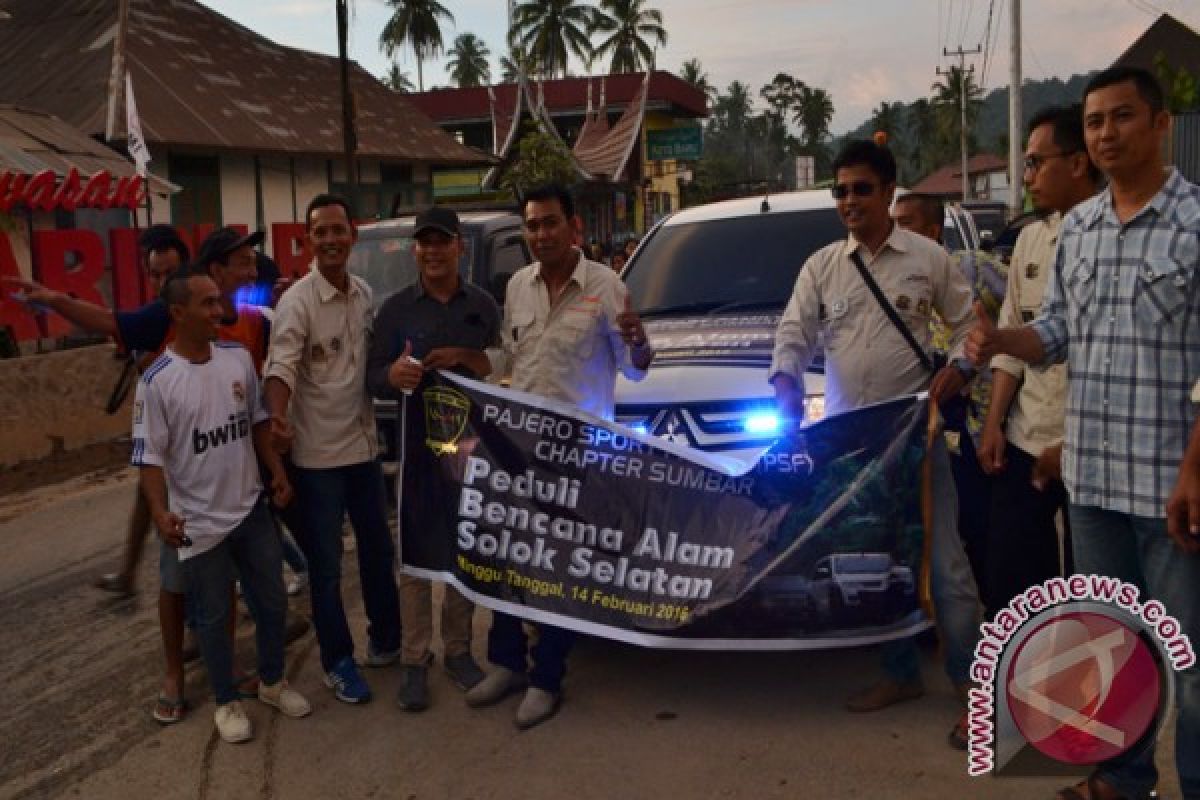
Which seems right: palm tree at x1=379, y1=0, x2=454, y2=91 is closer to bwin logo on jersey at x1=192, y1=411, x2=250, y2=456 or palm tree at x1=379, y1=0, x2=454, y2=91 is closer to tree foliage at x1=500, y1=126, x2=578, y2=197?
tree foliage at x1=500, y1=126, x2=578, y2=197

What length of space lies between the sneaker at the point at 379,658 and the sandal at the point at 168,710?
0.81m

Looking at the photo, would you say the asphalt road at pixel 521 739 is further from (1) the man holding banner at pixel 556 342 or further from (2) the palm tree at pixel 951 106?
(2) the palm tree at pixel 951 106

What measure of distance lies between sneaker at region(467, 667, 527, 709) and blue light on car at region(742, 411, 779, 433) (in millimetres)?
1406

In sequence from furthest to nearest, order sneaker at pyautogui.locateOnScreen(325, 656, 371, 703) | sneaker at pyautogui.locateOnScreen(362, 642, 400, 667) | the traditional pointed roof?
the traditional pointed roof
sneaker at pyautogui.locateOnScreen(362, 642, 400, 667)
sneaker at pyautogui.locateOnScreen(325, 656, 371, 703)

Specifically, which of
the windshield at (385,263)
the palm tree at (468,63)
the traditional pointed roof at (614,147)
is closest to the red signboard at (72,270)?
the windshield at (385,263)

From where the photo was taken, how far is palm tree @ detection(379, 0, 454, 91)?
6103 centimetres

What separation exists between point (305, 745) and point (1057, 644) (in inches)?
107

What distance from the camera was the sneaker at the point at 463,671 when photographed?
4.62 metres

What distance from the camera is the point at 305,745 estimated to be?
166 inches

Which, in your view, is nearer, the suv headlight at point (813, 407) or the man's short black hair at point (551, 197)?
the man's short black hair at point (551, 197)

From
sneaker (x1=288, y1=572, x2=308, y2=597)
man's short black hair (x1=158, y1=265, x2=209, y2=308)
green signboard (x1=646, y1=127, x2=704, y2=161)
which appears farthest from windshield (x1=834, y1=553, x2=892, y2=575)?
green signboard (x1=646, y1=127, x2=704, y2=161)

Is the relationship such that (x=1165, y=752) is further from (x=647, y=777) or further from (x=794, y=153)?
(x=794, y=153)

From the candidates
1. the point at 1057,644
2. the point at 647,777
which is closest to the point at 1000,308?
the point at 1057,644

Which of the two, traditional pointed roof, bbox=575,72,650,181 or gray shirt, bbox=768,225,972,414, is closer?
gray shirt, bbox=768,225,972,414
